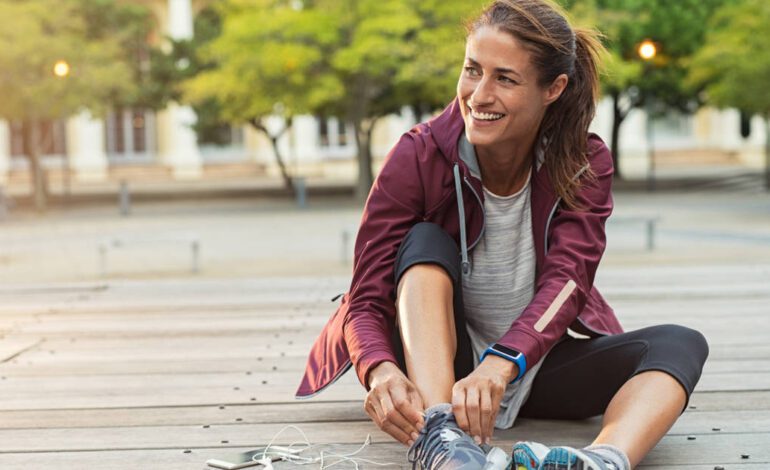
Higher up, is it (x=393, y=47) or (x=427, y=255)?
(x=393, y=47)

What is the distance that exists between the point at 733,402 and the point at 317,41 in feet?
71.5

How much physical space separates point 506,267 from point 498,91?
538 millimetres

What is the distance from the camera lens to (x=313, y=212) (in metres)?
24.8

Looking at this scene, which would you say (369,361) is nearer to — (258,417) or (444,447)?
(444,447)

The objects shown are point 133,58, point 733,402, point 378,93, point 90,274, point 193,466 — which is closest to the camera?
point 193,466

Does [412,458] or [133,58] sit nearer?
[412,458]

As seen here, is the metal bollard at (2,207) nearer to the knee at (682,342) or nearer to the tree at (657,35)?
the tree at (657,35)

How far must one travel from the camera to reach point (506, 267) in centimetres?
343

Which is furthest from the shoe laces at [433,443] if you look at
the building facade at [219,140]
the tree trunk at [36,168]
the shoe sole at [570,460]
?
the building facade at [219,140]

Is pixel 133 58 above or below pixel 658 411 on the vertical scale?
above

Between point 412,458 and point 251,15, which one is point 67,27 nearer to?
point 251,15

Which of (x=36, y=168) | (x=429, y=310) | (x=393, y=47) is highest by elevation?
(x=393, y=47)

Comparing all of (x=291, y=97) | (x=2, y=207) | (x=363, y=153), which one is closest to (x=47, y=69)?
(x=2, y=207)

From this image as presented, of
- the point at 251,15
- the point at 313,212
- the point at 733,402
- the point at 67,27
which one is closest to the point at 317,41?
the point at 251,15
